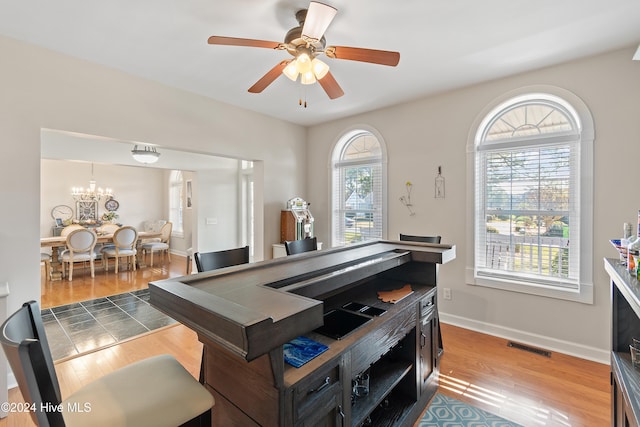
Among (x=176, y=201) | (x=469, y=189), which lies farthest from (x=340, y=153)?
(x=176, y=201)

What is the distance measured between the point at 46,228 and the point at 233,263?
296 inches

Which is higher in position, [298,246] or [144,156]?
[144,156]

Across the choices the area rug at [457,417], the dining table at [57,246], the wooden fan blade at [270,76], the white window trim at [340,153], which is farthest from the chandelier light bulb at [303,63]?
the dining table at [57,246]

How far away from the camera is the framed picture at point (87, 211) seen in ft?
24.9

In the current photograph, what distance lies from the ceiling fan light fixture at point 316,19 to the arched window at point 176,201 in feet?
23.7

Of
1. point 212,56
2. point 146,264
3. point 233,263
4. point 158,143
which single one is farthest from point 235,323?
point 146,264

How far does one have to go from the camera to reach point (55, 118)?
2.50 m

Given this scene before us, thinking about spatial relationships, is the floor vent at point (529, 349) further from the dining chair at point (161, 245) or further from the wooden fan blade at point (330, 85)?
the dining chair at point (161, 245)

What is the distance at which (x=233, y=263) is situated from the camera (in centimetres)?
240

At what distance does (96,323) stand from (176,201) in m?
5.34

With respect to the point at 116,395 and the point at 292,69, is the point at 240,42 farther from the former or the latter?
the point at 116,395

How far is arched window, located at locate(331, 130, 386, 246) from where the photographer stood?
414 cm

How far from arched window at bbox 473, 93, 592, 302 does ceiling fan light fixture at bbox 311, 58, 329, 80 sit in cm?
203

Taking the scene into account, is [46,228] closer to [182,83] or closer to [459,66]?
[182,83]
